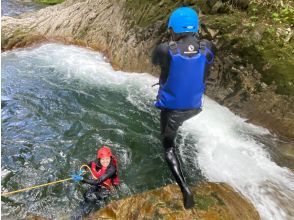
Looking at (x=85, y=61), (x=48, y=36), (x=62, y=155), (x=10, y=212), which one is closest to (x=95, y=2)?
(x=48, y=36)

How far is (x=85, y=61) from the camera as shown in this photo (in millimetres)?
10836

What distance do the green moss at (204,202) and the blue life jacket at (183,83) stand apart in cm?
128

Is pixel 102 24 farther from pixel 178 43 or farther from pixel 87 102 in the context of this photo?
pixel 178 43

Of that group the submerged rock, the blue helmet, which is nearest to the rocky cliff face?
the submerged rock

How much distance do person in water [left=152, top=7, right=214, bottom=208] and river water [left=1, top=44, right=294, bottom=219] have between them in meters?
1.67

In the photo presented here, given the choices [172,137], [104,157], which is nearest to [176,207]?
[172,137]

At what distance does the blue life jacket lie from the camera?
12.8 ft

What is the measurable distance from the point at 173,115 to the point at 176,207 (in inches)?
48.2

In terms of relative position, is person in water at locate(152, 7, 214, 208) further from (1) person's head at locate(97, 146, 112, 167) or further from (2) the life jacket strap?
(1) person's head at locate(97, 146, 112, 167)

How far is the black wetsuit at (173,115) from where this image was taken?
3.94m

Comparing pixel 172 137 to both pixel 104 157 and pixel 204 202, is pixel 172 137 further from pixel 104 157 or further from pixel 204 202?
pixel 104 157

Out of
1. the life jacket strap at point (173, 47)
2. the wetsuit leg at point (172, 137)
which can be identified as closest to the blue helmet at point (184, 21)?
the life jacket strap at point (173, 47)

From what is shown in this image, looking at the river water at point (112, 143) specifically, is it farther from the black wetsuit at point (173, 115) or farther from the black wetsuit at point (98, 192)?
the black wetsuit at point (173, 115)

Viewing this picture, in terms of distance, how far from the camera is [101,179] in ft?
15.9
